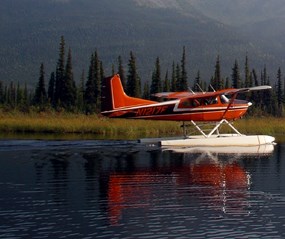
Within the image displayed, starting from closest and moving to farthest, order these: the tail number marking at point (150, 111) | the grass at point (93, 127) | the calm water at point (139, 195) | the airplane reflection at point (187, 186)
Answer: the calm water at point (139, 195), the airplane reflection at point (187, 186), the tail number marking at point (150, 111), the grass at point (93, 127)

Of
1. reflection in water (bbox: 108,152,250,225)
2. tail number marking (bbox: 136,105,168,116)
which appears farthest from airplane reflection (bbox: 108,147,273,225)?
tail number marking (bbox: 136,105,168,116)

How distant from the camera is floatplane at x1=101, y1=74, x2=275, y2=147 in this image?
25.7 m

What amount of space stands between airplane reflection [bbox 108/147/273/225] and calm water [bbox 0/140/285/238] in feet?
0.06

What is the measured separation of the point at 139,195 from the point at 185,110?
12.3m

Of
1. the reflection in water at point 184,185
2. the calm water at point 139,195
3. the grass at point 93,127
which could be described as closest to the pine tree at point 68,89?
the grass at point 93,127

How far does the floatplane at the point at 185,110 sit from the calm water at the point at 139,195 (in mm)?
2648

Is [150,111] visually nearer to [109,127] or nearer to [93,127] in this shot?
[109,127]

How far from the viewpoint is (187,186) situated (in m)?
16.0

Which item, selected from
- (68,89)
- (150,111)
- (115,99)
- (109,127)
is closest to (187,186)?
(150,111)

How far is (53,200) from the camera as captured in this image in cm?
1398

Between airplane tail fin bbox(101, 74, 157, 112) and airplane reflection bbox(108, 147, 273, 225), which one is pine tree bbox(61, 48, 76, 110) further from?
airplane reflection bbox(108, 147, 273, 225)

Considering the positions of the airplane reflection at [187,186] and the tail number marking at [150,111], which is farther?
the tail number marking at [150,111]

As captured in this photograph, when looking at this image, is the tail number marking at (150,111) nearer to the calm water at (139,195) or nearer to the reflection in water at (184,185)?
the calm water at (139,195)

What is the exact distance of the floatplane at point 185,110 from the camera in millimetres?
25703
